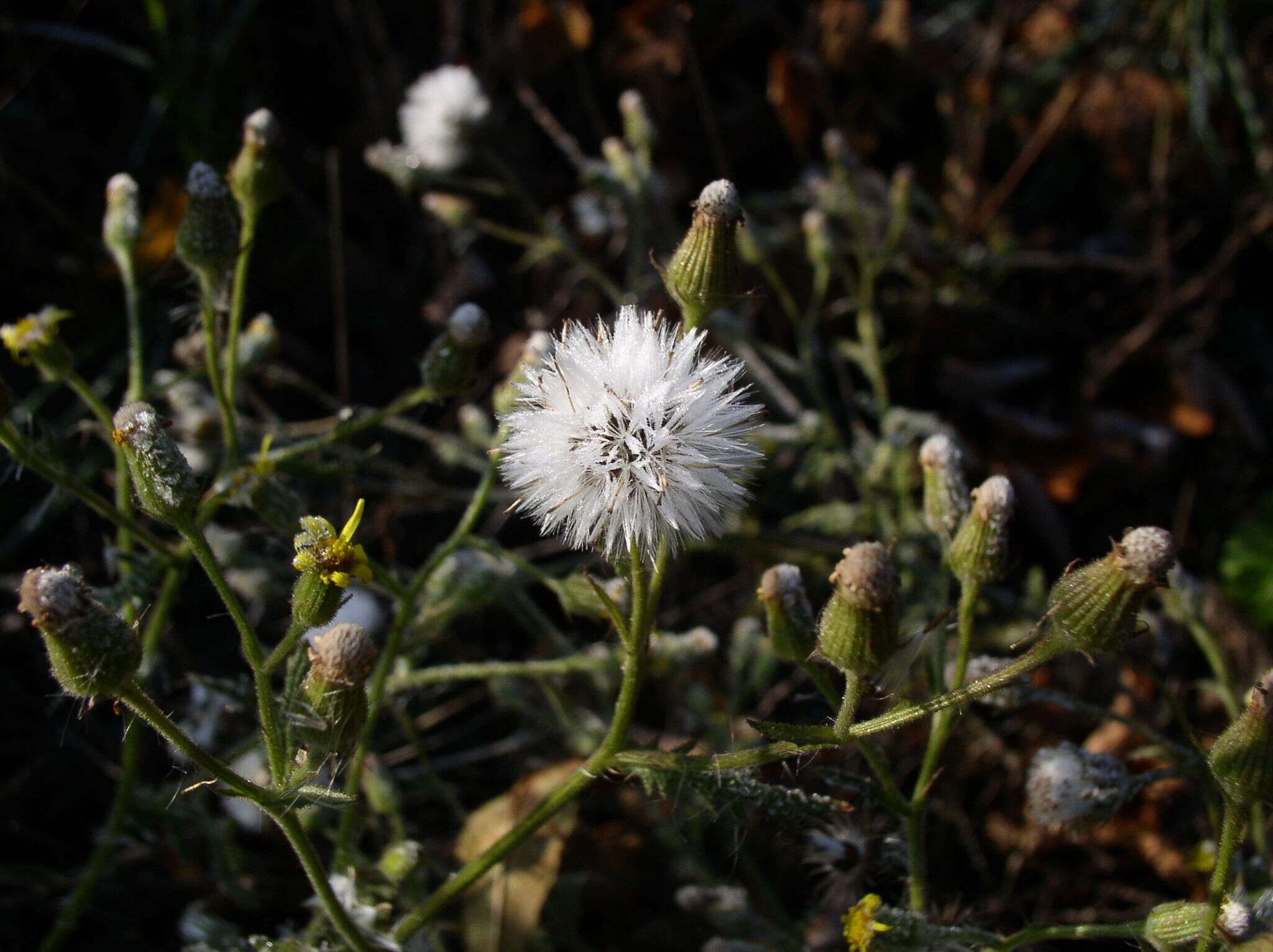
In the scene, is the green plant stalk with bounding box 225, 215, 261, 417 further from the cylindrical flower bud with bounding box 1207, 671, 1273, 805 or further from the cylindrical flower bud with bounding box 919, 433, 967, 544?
the cylindrical flower bud with bounding box 1207, 671, 1273, 805

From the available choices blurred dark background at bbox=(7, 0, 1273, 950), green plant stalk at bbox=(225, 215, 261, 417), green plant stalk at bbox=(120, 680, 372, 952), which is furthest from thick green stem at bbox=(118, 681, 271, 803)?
blurred dark background at bbox=(7, 0, 1273, 950)

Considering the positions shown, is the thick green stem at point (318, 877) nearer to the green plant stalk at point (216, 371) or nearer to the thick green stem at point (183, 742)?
the thick green stem at point (183, 742)

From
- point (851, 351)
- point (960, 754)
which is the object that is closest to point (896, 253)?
point (851, 351)

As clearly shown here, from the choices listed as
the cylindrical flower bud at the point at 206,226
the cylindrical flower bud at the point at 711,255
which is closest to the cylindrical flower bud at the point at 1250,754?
the cylindrical flower bud at the point at 711,255

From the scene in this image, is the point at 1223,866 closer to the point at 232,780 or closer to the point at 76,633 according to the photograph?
the point at 232,780

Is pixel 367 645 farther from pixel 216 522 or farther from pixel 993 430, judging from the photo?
pixel 993 430

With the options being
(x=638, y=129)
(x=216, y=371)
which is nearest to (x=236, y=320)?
(x=216, y=371)
